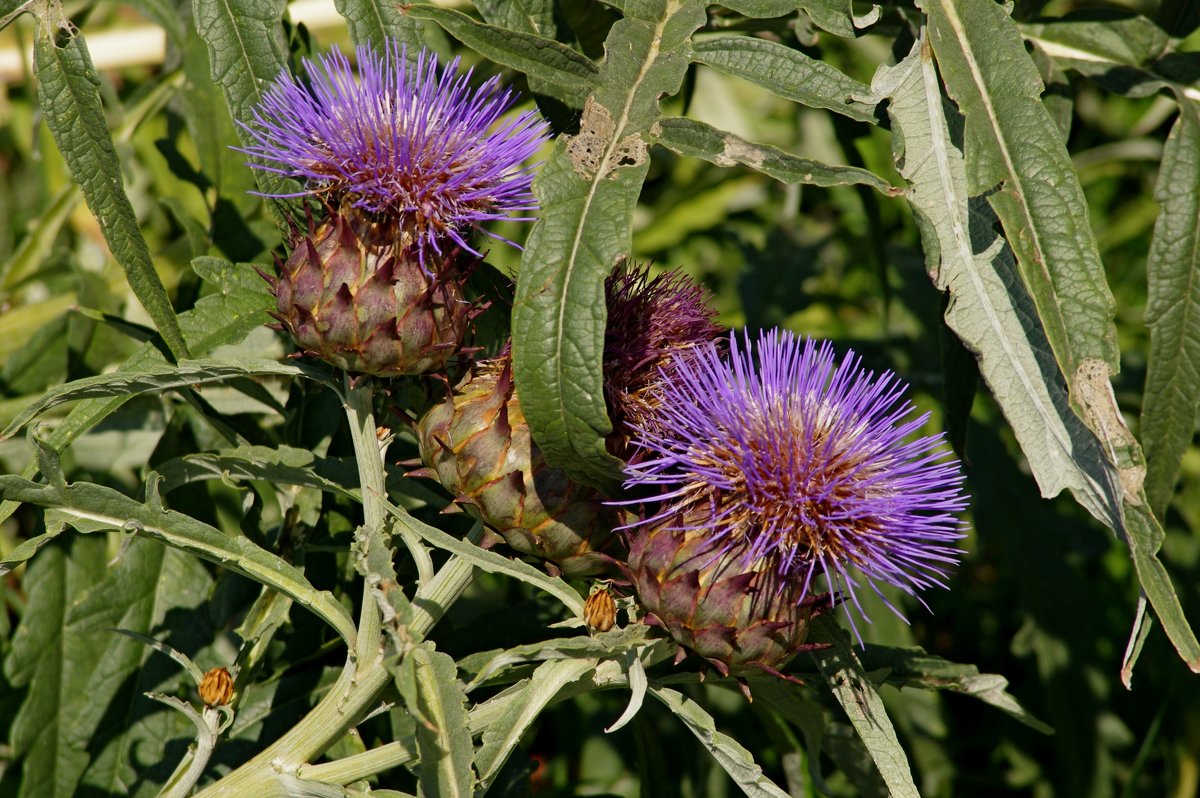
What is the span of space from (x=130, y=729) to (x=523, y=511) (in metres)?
0.89

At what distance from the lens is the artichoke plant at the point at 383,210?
1368mm

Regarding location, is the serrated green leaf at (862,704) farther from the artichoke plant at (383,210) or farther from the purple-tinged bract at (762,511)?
the artichoke plant at (383,210)

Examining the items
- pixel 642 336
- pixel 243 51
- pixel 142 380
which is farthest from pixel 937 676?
pixel 243 51

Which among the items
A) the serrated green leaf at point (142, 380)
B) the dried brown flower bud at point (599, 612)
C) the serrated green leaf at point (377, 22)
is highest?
the serrated green leaf at point (377, 22)

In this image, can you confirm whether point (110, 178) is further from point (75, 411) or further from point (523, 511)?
point (523, 511)

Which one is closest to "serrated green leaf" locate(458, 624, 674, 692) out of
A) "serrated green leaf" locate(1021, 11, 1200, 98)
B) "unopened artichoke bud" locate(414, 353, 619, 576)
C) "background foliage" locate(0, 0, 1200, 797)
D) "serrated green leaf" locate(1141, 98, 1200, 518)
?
"background foliage" locate(0, 0, 1200, 797)

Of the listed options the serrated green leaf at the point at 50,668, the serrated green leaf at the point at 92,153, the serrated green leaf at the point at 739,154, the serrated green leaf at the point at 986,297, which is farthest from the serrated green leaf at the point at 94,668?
the serrated green leaf at the point at 986,297

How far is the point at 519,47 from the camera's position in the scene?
135 cm

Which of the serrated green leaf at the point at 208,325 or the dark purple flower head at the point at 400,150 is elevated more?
the dark purple flower head at the point at 400,150

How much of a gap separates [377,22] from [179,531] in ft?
2.49

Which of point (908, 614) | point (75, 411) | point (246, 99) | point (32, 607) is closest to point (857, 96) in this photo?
point (246, 99)

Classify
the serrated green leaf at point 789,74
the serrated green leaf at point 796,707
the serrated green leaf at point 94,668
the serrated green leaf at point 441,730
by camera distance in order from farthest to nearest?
the serrated green leaf at point 94,668, the serrated green leaf at point 796,707, the serrated green leaf at point 789,74, the serrated green leaf at point 441,730

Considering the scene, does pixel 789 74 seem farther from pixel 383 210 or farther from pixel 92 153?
pixel 92 153

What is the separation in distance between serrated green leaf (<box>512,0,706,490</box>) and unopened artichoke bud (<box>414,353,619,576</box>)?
0.23 ft
